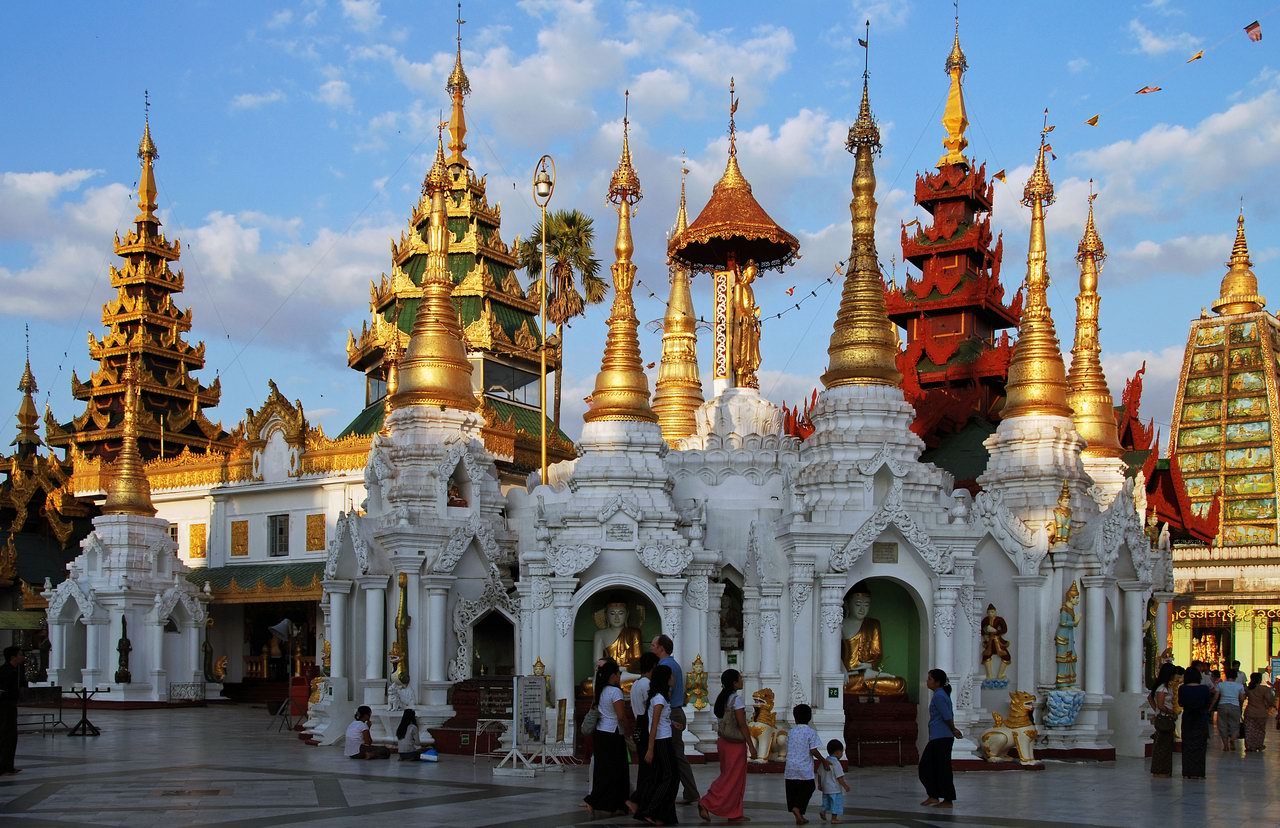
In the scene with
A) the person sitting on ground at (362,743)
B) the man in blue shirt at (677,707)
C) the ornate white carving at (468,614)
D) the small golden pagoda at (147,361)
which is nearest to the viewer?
the man in blue shirt at (677,707)

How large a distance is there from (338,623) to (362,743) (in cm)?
502

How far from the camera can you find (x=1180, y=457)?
6372 centimetres

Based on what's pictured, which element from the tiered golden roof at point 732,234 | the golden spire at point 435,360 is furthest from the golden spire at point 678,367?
the golden spire at point 435,360

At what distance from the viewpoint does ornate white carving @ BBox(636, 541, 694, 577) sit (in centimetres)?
2328

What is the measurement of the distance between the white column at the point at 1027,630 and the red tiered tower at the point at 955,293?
68.5 ft

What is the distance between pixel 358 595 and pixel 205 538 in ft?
84.2

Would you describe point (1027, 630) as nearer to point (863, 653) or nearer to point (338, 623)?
point (863, 653)

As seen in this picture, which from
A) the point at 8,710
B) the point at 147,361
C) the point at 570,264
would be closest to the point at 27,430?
the point at 147,361

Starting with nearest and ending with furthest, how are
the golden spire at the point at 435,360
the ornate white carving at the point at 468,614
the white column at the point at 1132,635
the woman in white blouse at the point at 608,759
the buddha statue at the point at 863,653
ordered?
the woman in white blouse at the point at 608,759 < the buddha statue at the point at 863,653 < the ornate white carving at the point at 468,614 < the white column at the point at 1132,635 < the golden spire at the point at 435,360

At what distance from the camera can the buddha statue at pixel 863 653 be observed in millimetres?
23547

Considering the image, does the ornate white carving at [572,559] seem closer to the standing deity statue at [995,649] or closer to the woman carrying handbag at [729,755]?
the standing deity statue at [995,649]

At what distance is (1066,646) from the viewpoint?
24.8 metres

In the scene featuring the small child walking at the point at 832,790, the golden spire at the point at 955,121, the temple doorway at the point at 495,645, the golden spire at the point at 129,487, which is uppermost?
the golden spire at the point at 955,121

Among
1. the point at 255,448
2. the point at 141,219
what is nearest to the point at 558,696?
the point at 255,448
